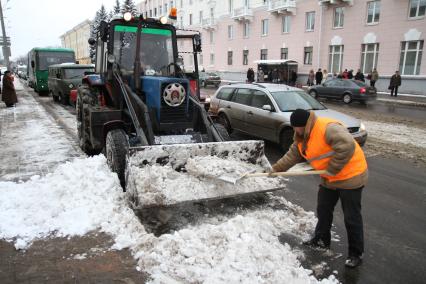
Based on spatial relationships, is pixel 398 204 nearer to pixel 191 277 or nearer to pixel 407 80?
pixel 191 277

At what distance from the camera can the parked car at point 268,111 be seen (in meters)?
8.08

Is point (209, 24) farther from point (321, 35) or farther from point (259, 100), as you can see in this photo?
point (259, 100)

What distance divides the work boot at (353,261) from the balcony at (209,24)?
147 ft

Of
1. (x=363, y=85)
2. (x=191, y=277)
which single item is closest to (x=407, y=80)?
(x=363, y=85)

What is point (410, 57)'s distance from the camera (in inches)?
996

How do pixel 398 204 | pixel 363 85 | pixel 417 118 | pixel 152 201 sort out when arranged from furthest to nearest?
pixel 363 85 → pixel 417 118 → pixel 398 204 → pixel 152 201

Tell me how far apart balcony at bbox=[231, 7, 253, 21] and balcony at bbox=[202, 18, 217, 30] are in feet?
16.0

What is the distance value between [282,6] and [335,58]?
7.61m

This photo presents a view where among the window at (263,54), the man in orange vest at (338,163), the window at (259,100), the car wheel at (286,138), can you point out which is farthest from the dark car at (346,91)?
the window at (263,54)

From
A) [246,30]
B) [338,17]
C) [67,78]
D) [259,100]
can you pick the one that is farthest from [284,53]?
[259,100]

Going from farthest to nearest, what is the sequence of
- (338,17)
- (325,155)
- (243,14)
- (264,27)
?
(243,14) → (264,27) → (338,17) → (325,155)

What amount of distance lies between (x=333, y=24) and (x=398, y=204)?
28.0 meters

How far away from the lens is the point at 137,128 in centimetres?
587

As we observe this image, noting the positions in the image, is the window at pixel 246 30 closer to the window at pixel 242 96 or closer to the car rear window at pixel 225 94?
the car rear window at pixel 225 94
